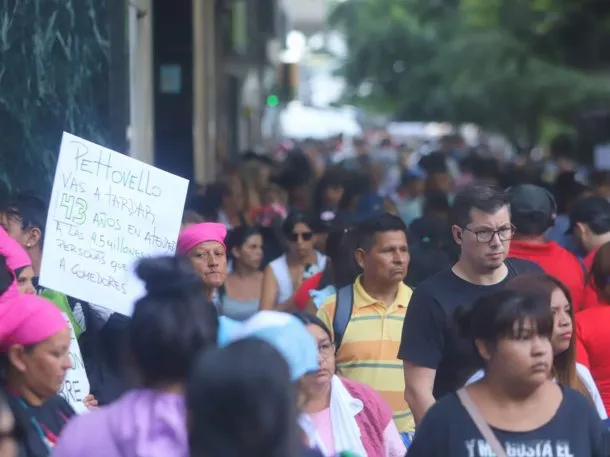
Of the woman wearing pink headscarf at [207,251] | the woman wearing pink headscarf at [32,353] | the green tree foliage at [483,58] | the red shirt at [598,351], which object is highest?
the green tree foliage at [483,58]

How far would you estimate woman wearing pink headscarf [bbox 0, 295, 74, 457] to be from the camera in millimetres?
5062

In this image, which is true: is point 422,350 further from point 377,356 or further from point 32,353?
point 32,353

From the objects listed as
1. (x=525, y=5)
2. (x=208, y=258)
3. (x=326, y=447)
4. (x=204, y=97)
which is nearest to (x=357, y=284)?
(x=208, y=258)

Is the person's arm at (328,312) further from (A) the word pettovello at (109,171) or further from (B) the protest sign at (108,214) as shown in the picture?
(A) the word pettovello at (109,171)

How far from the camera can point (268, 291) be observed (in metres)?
10.4

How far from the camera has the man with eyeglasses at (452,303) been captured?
670 centimetres

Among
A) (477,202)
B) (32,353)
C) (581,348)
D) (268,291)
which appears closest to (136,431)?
(32,353)

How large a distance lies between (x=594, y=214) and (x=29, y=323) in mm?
5881

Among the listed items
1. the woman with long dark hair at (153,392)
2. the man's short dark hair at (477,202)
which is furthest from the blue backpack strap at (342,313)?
the woman with long dark hair at (153,392)

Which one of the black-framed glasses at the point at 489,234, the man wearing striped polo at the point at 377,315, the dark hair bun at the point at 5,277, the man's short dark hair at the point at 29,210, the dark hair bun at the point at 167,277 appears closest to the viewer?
the dark hair bun at the point at 167,277

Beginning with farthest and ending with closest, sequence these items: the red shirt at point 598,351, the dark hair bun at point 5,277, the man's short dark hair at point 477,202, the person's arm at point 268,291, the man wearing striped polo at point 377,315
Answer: the person's arm at point 268,291, the man wearing striped polo at point 377,315, the red shirt at point 598,351, the man's short dark hair at point 477,202, the dark hair bun at point 5,277

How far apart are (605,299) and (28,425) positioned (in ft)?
11.6

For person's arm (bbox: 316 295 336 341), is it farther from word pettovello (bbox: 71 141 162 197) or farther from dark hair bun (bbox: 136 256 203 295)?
dark hair bun (bbox: 136 256 203 295)

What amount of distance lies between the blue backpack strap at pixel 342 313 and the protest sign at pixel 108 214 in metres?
0.93
